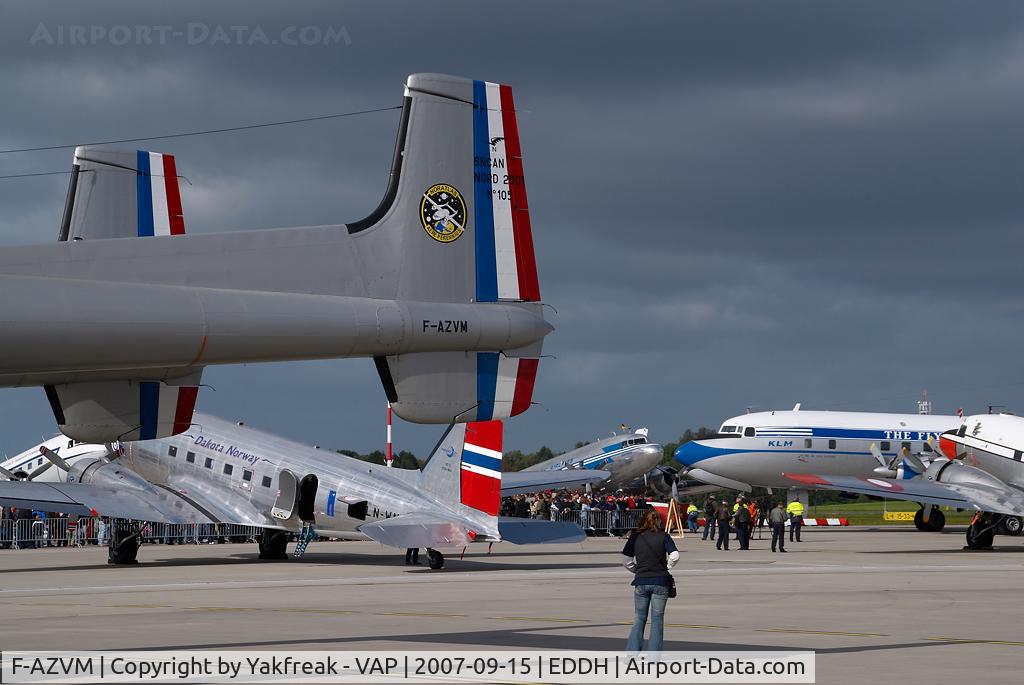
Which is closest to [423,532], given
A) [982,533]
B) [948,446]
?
[982,533]

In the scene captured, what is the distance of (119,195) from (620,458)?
52280mm

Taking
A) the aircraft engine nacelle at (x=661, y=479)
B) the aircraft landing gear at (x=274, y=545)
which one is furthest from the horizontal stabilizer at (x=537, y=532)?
the aircraft engine nacelle at (x=661, y=479)

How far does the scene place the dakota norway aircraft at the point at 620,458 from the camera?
222 ft

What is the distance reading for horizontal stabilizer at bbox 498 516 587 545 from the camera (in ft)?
101

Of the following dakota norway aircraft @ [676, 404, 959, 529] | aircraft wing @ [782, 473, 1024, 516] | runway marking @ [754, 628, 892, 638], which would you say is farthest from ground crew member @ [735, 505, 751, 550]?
runway marking @ [754, 628, 892, 638]

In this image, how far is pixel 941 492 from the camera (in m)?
43.6

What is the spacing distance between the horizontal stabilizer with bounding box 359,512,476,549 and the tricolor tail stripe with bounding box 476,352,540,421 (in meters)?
15.4

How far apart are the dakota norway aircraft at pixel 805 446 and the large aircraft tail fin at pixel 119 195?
147 feet

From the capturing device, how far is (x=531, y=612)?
843 inches

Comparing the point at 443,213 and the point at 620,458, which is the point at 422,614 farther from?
the point at 620,458

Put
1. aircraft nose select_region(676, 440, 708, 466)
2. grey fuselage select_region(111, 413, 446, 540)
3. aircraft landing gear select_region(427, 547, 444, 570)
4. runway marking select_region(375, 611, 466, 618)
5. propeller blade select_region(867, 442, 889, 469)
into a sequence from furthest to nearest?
aircraft nose select_region(676, 440, 708, 466) → propeller blade select_region(867, 442, 889, 469) → grey fuselage select_region(111, 413, 446, 540) → aircraft landing gear select_region(427, 547, 444, 570) → runway marking select_region(375, 611, 466, 618)

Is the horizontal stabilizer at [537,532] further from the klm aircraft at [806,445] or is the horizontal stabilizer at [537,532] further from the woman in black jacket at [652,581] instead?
the klm aircraft at [806,445]

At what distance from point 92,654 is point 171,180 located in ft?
22.7

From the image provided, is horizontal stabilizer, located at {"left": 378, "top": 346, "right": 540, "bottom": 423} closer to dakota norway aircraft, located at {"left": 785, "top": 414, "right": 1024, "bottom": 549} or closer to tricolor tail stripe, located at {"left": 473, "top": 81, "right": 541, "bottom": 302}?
tricolor tail stripe, located at {"left": 473, "top": 81, "right": 541, "bottom": 302}
